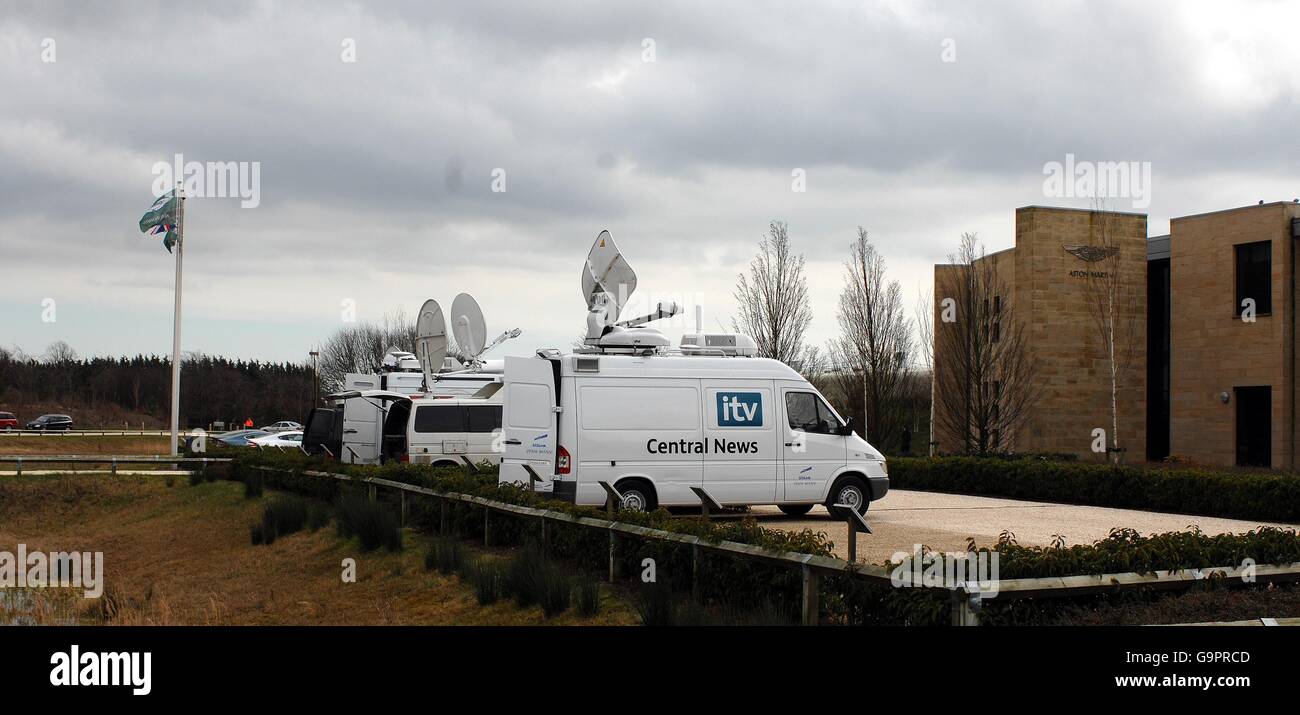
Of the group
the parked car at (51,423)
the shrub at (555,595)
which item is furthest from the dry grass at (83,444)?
the shrub at (555,595)

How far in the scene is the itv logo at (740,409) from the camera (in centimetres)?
1636

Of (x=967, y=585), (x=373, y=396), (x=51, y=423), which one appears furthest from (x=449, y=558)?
(x=51, y=423)

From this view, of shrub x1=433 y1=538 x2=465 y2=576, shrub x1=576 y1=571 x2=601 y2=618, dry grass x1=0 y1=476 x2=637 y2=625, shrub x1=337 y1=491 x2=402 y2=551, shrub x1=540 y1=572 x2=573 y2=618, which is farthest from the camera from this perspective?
shrub x1=337 y1=491 x2=402 y2=551

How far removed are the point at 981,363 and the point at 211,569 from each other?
21963mm

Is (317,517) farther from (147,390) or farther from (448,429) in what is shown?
(147,390)

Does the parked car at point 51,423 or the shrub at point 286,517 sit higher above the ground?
the shrub at point 286,517

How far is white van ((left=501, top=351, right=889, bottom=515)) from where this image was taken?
15586 mm

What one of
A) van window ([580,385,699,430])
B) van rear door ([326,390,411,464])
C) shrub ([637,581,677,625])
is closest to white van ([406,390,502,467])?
van rear door ([326,390,411,464])

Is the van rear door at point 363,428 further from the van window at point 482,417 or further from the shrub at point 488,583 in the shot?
the shrub at point 488,583

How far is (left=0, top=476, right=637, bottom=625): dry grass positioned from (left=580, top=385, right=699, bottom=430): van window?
113 inches

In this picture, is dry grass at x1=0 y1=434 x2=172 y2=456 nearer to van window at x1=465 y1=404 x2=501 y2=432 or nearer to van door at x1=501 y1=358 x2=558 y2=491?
van window at x1=465 y1=404 x2=501 y2=432

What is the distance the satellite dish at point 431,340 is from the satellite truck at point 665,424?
28.1 feet
